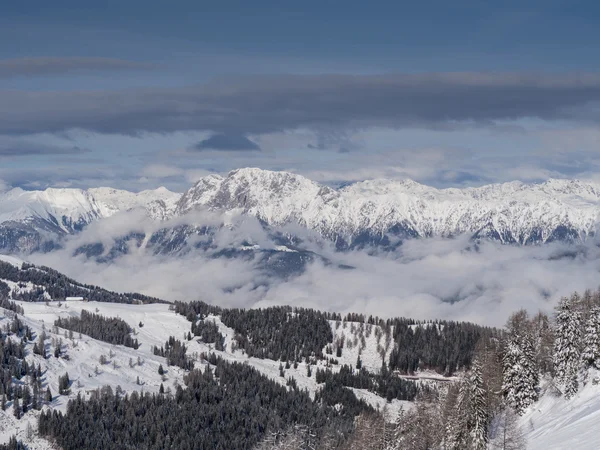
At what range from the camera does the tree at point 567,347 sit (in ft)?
504

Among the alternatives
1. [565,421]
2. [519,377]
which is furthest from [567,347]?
[565,421]

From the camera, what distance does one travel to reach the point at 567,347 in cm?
15912

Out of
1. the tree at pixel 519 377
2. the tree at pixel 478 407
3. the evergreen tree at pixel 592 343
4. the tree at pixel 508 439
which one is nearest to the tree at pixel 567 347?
the evergreen tree at pixel 592 343

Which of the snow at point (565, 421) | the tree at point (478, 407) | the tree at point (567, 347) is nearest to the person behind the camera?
the snow at point (565, 421)

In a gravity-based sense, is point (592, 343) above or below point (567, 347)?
above

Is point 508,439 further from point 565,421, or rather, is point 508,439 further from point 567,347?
point 567,347

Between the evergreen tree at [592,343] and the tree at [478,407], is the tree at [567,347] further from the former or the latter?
the tree at [478,407]

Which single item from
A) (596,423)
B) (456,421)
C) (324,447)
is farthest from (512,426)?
(324,447)

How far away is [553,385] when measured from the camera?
Result: 162000 millimetres

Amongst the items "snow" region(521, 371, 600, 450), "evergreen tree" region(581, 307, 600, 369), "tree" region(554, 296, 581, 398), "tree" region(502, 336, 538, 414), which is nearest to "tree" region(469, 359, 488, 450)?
"snow" region(521, 371, 600, 450)

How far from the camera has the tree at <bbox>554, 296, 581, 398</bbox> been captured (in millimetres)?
153750

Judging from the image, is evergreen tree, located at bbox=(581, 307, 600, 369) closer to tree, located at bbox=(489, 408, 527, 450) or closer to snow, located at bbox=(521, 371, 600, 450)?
snow, located at bbox=(521, 371, 600, 450)

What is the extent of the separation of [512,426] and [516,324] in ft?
154

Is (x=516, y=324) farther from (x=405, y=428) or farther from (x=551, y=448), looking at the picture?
(x=551, y=448)
